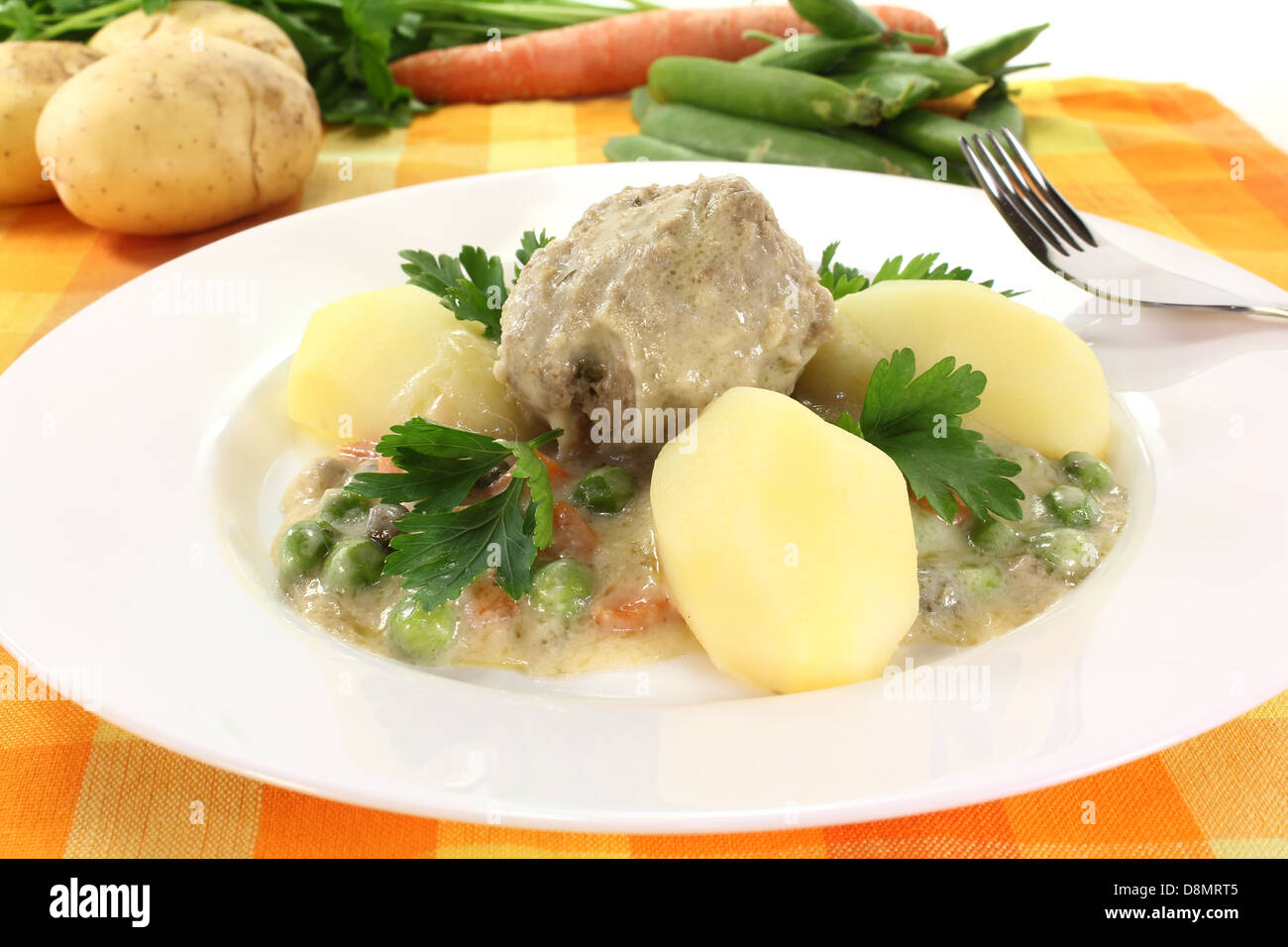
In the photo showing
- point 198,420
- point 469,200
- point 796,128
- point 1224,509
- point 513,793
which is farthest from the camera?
point 796,128

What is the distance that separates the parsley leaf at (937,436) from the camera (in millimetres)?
2775

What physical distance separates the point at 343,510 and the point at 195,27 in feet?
12.6

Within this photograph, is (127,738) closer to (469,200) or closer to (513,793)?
(513,793)

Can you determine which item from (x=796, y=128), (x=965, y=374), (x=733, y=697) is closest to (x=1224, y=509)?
(x=965, y=374)

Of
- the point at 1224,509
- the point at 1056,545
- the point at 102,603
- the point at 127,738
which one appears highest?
the point at 1224,509

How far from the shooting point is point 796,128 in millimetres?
5543

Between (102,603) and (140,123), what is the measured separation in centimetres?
292

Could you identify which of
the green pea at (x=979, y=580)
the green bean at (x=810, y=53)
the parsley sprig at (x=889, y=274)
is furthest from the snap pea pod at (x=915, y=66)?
the green pea at (x=979, y=580)

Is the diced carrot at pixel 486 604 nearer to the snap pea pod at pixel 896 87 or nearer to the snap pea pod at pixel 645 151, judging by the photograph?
the snap pea pod at pixel 645 151

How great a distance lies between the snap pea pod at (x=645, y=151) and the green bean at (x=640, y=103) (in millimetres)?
770

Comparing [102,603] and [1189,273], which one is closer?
[102,603]

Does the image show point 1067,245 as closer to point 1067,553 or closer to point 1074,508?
point 1074,508

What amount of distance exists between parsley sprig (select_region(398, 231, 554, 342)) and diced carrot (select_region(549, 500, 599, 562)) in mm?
827

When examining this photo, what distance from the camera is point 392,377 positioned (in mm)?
3320
